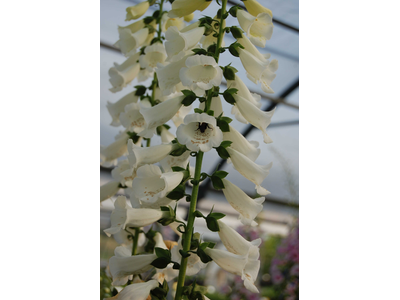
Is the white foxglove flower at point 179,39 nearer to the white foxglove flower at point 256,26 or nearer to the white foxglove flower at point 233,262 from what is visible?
the white foxglove flower at point 256,26

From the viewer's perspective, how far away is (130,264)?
0.67m

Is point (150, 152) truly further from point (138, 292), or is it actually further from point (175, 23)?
point (175, 23)

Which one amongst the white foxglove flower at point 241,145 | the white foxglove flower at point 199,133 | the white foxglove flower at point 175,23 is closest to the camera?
the white foxglove flower at point 199,133

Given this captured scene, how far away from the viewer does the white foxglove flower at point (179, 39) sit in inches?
26.8

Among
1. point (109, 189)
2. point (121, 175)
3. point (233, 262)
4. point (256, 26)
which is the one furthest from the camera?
point (109, 189)

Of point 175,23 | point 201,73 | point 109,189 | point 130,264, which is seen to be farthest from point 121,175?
point 175,23

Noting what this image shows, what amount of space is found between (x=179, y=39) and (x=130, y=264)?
46 cm

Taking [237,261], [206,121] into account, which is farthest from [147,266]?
[206,121]

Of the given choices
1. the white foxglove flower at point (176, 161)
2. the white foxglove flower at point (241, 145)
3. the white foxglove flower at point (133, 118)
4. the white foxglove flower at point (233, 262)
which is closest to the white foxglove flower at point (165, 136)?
the white foxglove flower at point (133, 118)

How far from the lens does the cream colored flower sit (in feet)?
2.01

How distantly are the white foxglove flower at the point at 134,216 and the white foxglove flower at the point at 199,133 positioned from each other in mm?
148

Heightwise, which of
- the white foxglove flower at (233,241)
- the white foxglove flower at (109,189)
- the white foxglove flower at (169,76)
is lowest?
the white foxglove flower at (109,189)
